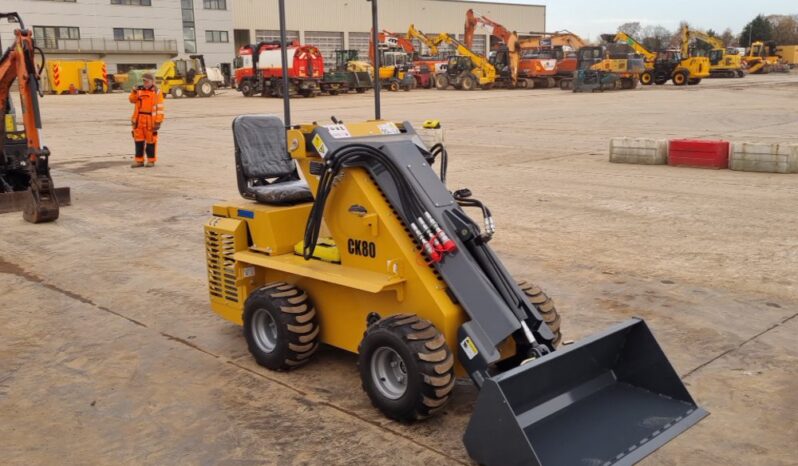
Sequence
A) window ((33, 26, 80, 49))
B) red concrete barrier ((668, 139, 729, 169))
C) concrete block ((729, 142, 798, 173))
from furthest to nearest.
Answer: window ((33, 26, 80, 49)) < red concrete barrier ((668, 139, 729, 169)) < concrete block ((729, 142, 798, 173))

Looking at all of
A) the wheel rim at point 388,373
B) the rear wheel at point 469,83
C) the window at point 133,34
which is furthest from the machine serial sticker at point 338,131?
the window at point 133,34

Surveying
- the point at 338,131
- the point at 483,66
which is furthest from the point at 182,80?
the point at 338,131

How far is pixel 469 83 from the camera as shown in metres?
43.1

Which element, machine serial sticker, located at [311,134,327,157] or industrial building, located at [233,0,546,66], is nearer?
machine serial sticker, located at [311,134,327,157]

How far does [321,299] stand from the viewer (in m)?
4.59

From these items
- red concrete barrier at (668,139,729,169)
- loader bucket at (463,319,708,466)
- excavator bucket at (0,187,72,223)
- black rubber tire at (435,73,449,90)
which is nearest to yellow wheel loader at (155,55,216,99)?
black rubber tire at (435,73,449,90)

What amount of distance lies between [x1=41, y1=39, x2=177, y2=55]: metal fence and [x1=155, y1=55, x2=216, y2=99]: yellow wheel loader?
20283mm

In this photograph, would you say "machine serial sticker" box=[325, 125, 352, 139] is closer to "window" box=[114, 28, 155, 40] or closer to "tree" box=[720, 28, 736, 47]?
"window" box=[114, 28, 155, 40]

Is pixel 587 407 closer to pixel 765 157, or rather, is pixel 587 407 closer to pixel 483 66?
pixel 765 157

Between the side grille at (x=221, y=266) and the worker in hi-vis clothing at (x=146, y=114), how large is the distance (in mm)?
9248

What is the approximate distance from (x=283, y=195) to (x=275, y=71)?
34.3m

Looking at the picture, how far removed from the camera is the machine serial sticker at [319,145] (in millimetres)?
4383

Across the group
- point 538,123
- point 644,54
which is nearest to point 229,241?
point 538,123

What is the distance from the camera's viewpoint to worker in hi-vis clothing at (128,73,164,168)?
45.4ft
